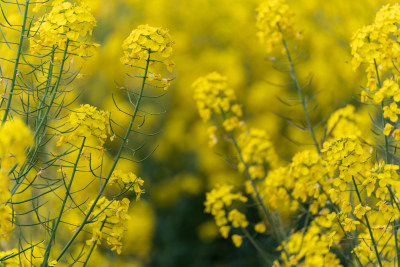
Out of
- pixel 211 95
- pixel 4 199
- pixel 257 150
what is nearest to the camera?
pixel 4 199

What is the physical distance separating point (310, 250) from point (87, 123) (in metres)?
1.43

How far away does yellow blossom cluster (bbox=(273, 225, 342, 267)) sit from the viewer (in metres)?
3.00

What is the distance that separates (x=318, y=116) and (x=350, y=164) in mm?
3873

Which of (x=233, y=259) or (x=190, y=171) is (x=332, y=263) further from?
(x=190, y=171)

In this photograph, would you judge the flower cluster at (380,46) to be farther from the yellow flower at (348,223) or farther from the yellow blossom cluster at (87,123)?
the yellow blossom cluster at (87,123)

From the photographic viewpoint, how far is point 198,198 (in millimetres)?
5703

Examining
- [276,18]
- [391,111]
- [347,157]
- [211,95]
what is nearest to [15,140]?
[347,157]

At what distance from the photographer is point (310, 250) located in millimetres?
3133

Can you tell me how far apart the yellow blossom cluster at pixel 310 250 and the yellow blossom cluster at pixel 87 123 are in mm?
1173

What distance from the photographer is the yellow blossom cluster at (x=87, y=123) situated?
7.65ft

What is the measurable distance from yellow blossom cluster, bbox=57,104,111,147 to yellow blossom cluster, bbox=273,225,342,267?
1173 mm

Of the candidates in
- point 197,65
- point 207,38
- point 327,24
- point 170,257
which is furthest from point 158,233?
point 327,24

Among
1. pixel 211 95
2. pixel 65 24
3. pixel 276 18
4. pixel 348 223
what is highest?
pixel 276 18

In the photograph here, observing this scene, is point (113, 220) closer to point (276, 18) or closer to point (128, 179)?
point (128, 179)
